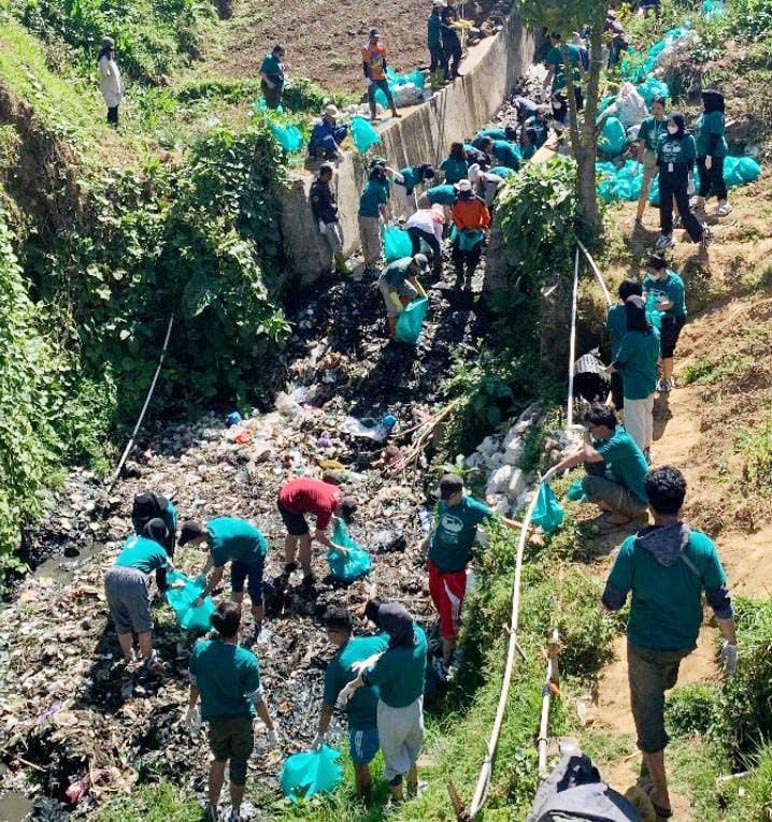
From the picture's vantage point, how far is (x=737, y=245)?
11609 millimetres

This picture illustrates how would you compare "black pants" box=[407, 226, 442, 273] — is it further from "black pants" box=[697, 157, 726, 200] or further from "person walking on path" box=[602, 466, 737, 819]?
"person walking on path" box=[602, 466, 737, 819]

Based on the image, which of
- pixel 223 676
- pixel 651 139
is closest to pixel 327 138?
pixel 651 139

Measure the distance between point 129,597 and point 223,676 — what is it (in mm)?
2096

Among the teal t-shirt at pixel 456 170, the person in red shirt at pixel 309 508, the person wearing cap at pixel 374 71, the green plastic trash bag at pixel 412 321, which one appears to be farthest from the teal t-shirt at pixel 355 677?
the person wearing cap at pixel 374 71

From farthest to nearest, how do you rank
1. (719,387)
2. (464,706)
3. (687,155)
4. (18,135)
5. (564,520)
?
(18,135), (687,155), (719,387), (564,520), (464,706)

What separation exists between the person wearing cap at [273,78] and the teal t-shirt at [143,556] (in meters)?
9.59

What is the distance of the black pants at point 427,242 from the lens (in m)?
13.4

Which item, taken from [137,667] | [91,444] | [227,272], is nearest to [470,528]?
[137,667]

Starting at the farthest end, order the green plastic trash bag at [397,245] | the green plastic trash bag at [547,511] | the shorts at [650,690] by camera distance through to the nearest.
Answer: the green plastic trash bag at [397,245] < the green plastic trash bag at [547,511] < the shorts at [650,690]

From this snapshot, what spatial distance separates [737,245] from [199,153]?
690cm

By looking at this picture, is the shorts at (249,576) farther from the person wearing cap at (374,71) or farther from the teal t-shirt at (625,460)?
the person wearing cap at (374,71)

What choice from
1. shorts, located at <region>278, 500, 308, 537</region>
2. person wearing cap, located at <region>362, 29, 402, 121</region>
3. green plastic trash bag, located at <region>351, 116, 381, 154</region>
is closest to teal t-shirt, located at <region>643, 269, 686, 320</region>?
shorts, located at <region>278, 500, 308, 537</region>

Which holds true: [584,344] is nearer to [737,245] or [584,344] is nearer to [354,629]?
[737,245]

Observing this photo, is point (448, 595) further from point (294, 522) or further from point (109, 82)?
point (109, 82)
